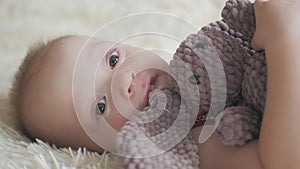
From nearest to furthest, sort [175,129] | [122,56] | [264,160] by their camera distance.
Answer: [264,160]
[175,129]
[122,56]

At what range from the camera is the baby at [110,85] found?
29.6 inches

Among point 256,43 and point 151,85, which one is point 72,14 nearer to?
point 151,85

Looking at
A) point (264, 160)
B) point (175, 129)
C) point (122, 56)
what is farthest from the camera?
point (122, 56)

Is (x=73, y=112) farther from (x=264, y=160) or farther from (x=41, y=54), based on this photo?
(x=264, y=160)

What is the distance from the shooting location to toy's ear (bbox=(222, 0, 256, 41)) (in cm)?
85

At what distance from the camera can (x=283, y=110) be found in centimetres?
73

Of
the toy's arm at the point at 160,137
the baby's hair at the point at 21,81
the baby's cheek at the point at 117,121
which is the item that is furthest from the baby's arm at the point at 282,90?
the baby's hair at the point at 21,81

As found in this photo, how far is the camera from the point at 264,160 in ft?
2.45

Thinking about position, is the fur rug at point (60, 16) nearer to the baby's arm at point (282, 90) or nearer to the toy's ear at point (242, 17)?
the toy's ear at point (242, 17)

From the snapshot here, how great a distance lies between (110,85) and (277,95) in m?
0.29

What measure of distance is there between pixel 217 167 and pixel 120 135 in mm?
143

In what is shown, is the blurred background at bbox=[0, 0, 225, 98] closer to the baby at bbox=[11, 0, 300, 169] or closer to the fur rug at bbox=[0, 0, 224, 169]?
the fur rug at bbox=[0, 0, 224, 169]

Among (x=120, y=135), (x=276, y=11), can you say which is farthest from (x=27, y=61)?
(x=276, y=11)

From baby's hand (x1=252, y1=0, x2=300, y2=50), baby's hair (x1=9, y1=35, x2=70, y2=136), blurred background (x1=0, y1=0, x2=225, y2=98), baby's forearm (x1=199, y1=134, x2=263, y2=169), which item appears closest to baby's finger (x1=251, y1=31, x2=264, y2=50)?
baby's hand (x1=252, y1=0, x2=300, y2=50)
